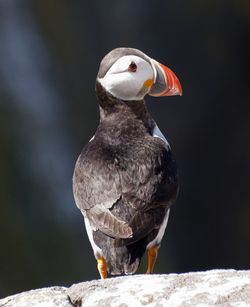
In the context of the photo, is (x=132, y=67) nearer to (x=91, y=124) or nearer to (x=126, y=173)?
(x=126, y=173)

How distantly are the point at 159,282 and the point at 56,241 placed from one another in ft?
22.5

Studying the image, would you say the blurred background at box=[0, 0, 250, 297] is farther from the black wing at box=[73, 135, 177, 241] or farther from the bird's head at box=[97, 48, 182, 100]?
the black wing at box=[73, 135, 177, 241]

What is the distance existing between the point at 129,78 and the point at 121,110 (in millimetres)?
195

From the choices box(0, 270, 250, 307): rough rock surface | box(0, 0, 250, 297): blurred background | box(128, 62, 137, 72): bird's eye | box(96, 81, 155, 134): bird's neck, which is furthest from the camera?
box(0, 0, 250, 297): blurred background

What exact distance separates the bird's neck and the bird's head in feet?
0.09

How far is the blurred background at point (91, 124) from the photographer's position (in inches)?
482

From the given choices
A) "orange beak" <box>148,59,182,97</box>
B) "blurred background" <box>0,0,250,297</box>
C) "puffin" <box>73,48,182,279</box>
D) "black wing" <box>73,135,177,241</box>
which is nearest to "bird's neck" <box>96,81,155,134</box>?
"puffin" <box>73,48,182,279</box>

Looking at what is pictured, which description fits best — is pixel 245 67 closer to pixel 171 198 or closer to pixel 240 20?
pixel 240 20

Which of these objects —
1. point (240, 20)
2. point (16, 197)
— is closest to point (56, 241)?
point (16, 197)

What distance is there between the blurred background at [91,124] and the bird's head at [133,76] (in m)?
4.70

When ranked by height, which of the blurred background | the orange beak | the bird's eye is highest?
the bird's eye

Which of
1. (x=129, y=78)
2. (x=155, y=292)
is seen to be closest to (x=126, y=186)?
(x=129, y=78)

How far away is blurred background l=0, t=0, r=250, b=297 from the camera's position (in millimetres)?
12242

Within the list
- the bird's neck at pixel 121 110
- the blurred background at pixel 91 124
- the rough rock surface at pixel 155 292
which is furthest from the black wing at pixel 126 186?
the blurred background at pixel 91 124
